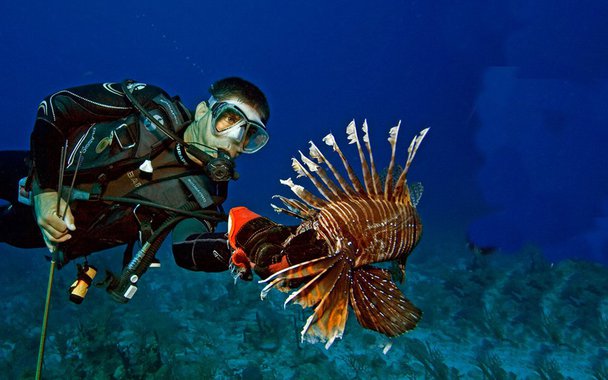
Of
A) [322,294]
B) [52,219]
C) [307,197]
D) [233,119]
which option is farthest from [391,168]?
[52,219]

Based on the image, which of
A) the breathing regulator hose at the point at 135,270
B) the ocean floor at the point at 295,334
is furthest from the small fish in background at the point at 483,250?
the breathing regulator hose at the point at 135,270

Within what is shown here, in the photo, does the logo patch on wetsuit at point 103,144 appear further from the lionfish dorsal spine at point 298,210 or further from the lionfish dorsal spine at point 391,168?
the lionfish dorsal spine at point 391,168

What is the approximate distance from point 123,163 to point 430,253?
1512 centimetres

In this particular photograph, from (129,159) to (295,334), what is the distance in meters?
5.62

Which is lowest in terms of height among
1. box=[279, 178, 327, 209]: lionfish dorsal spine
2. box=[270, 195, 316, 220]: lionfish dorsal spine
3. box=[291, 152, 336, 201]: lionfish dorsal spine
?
box=[270, 195, 316, 220]: lionfish dorsal spine

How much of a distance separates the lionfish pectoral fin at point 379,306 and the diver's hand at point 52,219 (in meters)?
1.93

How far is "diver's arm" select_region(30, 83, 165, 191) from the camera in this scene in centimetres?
260

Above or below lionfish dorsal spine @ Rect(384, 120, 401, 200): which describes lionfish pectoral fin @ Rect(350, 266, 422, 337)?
below

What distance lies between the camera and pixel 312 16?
310 feet

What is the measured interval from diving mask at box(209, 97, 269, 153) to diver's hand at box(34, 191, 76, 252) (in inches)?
44.3

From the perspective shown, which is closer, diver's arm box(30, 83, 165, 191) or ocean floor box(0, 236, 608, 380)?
diver's arm box(30, 83, 165, 191)

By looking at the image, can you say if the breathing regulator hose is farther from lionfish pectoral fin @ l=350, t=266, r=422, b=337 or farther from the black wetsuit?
lionfish pectoral fin @ l=350, t=266, r=422, b=337

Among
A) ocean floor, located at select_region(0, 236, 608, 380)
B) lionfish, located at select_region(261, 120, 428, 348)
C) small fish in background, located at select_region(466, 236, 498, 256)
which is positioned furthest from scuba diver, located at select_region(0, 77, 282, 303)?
small fish in background, located at select_region(466, 236, 498, 256)

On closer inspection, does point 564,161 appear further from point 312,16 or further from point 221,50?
point 221,50
